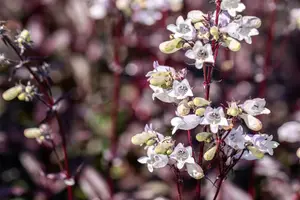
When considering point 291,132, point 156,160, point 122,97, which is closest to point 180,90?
point 156,160

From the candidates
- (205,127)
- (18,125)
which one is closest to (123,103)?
(18,125)

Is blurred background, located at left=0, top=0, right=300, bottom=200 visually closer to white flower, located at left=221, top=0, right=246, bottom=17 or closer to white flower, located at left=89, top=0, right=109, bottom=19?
white flower, located at left=89, top=0, right=109, bottom=19

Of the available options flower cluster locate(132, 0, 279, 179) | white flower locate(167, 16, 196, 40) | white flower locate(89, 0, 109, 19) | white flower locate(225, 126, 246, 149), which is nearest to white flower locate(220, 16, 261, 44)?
flower cluster locate(132, 0, 279, 179)

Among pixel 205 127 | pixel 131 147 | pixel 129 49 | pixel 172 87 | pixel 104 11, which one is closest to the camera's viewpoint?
pixel 172 87

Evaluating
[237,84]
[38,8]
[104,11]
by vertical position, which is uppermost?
[104,11]

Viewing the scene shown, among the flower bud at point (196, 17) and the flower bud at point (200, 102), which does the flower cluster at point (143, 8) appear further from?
the flower bud at point (200, 102)

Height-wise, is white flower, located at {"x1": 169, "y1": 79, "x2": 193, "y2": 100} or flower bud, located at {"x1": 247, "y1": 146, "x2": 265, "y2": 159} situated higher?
white flower, located at {"x1": 169, "y1": 79, "x2": 193, "y2": 100}

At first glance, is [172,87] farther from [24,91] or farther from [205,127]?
[24,91]
